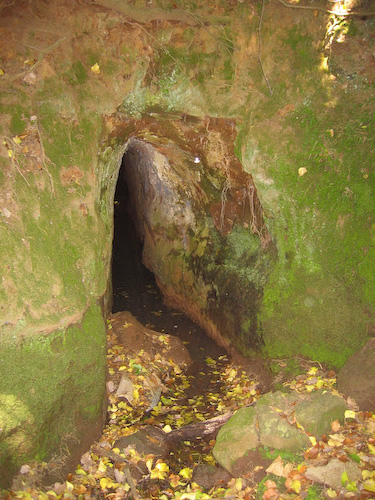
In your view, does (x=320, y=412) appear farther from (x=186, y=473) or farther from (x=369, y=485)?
(x=186, y=473)

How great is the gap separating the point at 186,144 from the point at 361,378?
455cm

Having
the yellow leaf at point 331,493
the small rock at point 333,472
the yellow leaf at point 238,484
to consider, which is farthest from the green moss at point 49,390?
the yellow leaf at point 331,493

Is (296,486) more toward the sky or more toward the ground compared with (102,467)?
more toward the sky

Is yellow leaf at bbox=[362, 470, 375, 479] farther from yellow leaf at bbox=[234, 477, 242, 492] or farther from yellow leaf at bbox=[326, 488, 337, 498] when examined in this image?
yellow leaf at bbox=[234, 477, 242, 492]

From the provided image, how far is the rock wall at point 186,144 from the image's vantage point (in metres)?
4.13

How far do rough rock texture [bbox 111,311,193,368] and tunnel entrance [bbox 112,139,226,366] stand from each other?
30 cm

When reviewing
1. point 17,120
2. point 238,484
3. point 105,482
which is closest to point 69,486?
point 105,482

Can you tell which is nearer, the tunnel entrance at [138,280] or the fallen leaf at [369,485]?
the fallen leaf at [369,485]

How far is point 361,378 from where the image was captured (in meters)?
4.33

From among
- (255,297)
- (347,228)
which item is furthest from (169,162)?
(347,228)

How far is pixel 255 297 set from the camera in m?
6.23

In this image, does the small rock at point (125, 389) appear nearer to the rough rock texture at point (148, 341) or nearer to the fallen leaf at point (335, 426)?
the rough rock texture at point (148, 341)

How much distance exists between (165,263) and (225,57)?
215 inches

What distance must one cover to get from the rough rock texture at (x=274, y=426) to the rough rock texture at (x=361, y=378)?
0.24 metres
